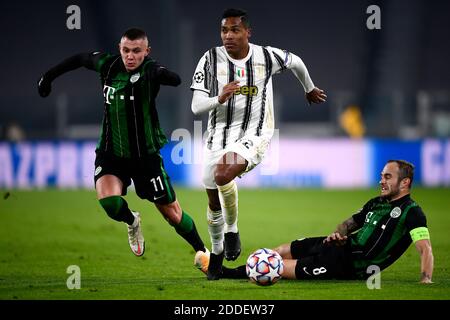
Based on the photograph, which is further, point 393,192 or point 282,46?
point 282,46

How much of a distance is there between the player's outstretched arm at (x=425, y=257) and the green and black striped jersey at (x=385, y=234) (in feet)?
0.64

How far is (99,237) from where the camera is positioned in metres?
11.6

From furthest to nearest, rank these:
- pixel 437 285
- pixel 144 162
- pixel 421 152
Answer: pixel 421 152
pixel 144 162
pixel 437 285

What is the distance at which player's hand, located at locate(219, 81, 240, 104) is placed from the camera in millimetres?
7430

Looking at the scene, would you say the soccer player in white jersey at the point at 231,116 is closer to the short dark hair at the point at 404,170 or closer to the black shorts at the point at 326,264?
the black shorts at the point at 326,264

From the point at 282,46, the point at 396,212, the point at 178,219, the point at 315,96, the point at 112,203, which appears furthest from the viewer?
the point at 282,46

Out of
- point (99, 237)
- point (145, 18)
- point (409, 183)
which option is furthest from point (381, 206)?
point (145, 18)

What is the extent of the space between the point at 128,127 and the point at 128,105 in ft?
0.64

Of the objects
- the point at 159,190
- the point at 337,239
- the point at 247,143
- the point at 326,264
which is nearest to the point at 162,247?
the point at 159,190

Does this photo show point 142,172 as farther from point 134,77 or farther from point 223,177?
point 134,77

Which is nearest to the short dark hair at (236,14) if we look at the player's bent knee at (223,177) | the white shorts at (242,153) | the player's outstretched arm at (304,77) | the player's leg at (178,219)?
the player's outstretched arm at (304,77)

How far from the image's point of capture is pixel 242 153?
781 cm
